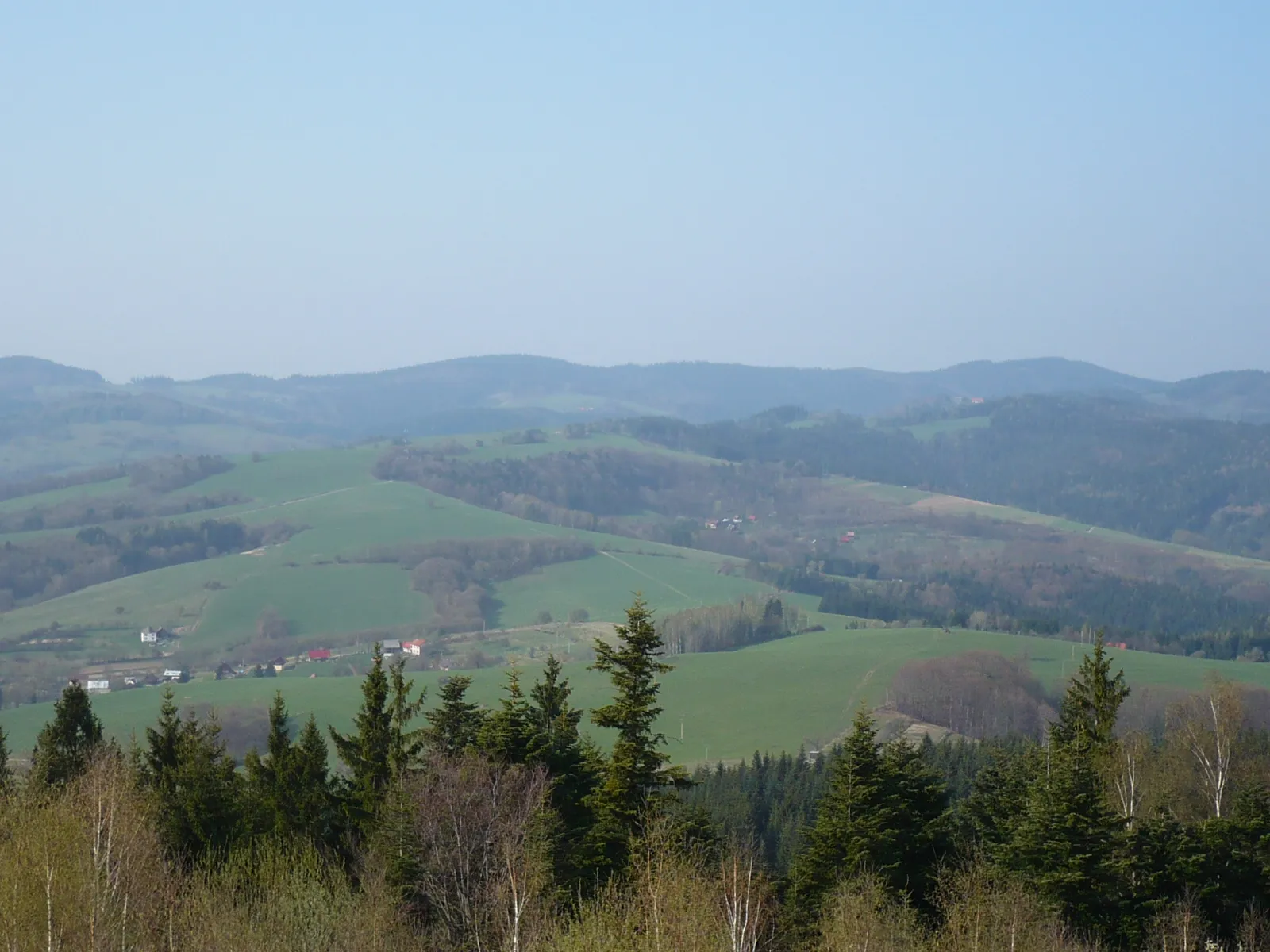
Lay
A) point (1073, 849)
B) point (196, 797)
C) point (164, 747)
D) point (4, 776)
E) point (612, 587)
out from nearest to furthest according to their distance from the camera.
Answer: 1. point (1073, 849)
2. point (196, 797)
3. point (4, 776)
4. point (164, 747)
5. point (612, 587)

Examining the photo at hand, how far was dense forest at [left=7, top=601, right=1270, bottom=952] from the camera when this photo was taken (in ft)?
76.7

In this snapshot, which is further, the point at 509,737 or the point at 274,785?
the point at 274,785

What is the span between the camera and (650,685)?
3431 cm

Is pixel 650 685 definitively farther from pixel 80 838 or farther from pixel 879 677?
pixel 879 677

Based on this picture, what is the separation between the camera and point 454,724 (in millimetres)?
35188

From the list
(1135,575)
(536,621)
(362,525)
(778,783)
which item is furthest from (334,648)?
(1135,575)

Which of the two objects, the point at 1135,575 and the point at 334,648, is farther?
the point at 1135,575

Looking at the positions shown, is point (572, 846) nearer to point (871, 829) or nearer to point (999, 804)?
point (871, 829)

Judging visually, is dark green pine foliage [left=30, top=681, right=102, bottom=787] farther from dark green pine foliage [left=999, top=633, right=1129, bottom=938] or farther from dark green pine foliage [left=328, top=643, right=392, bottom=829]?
dark green pine foliage [left=999, top=633, right=1129, bottom=938]

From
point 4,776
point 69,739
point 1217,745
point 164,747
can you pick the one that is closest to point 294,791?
point 164,747

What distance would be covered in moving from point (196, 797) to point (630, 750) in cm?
1214

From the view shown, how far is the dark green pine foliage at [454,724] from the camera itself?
34.5 meters

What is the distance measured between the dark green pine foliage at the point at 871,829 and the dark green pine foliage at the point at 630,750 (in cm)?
416

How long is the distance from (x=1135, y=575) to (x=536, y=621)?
92.6 m
